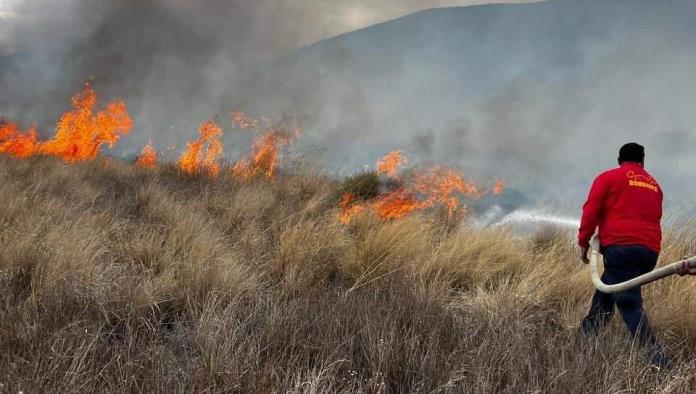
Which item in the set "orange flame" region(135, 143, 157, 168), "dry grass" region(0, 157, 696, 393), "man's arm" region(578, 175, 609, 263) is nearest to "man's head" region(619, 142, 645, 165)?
"man's arm" region(578, 175, 609, 263)

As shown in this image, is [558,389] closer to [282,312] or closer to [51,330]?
[282,312]

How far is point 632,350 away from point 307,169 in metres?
8.59

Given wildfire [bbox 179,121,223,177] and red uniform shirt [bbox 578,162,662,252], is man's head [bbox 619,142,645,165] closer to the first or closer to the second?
red uniform shirt [bbox 578,162,662,252]

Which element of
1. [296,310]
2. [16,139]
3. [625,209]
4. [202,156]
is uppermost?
[16,139]

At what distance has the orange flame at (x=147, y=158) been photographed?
11917mm

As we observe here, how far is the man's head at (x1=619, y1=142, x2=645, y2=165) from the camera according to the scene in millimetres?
3695

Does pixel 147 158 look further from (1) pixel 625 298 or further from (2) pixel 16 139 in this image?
(1) pixel 625 298

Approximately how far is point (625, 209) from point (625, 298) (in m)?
0.63

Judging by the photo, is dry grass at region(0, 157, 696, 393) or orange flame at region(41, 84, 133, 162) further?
orange flame at region(41, 84, 133, 162)

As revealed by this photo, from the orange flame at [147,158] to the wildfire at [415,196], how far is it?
5.75 m

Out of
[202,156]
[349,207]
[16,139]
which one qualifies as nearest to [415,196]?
[349,207]

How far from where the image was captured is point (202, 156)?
10.9m

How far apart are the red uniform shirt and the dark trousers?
0.07 metres

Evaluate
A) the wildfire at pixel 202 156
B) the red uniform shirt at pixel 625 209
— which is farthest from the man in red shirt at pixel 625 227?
the wildfire at pixel 202 156
